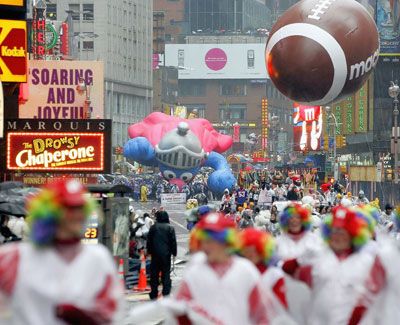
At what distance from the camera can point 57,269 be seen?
8227 millimetres

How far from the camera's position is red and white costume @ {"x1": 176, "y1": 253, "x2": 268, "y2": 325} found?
31.2 ft

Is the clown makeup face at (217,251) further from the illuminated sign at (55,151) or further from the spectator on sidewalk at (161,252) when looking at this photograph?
the illuminated sign at (55,151)

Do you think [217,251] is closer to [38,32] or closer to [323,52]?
[323,52]

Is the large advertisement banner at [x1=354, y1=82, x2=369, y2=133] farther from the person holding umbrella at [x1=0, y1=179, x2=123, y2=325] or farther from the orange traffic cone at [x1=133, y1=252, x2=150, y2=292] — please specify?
the person holding umbrella at [x1=0, y1=179, x2=123, y2=325]

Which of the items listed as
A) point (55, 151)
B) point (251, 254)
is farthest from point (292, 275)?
point (55, 151)

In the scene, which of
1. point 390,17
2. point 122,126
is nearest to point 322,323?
point 390,17

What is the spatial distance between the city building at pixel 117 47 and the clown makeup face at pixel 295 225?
4932 inches

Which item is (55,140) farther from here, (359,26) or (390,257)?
(390,257)

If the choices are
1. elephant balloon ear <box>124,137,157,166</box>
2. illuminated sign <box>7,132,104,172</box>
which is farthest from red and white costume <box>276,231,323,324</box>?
elephant balloon ear <box>124,137,157,166</box>

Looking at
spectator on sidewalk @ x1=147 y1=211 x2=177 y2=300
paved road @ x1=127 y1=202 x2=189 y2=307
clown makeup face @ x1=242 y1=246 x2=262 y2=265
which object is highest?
clown makeup face @ x1=242 y1=246 x2=262 y2=265

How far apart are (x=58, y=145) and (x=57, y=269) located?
23244mm

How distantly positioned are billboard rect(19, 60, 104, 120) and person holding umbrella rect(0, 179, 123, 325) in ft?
225

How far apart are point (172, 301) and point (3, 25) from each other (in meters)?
24.5

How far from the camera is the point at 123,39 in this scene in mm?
152750
